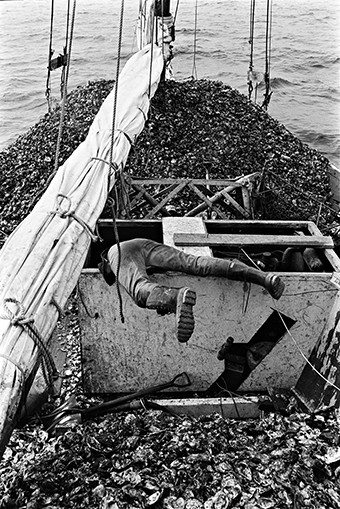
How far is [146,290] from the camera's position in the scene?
542 centimetres

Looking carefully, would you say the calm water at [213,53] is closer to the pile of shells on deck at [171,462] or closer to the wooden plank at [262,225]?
the wooden plank at [262,225]

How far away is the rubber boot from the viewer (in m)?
5.80

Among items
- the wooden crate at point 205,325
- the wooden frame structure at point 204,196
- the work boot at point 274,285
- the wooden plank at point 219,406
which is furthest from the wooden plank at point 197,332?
the wooden frame structure at point 204,196

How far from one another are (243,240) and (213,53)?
26884 millimetres

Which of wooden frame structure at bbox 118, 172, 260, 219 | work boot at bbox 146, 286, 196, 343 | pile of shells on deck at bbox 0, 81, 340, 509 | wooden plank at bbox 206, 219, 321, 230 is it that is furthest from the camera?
wooden frame structure at bbox 118, 172, 260, 219

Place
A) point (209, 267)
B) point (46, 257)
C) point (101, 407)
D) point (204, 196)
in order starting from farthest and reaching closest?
point (204, 196) < point (101, 407) < point (209, 267) < point (46, 257)

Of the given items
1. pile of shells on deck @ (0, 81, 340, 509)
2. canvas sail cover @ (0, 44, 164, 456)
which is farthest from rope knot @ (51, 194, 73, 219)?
pile of shells on deck @ (0, 81, 340, 509)

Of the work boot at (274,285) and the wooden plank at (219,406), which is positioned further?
the wooden plank at (219,406)

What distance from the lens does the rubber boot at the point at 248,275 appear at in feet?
19.0

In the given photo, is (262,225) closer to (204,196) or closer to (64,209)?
(204,196)

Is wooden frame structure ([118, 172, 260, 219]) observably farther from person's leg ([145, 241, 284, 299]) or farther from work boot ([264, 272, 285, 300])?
work boot ([264, 272, 285, 300])

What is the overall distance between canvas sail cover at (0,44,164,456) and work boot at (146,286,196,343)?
72 cm

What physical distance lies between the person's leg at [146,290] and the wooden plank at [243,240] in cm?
68

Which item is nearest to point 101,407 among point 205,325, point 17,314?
point 205,325
